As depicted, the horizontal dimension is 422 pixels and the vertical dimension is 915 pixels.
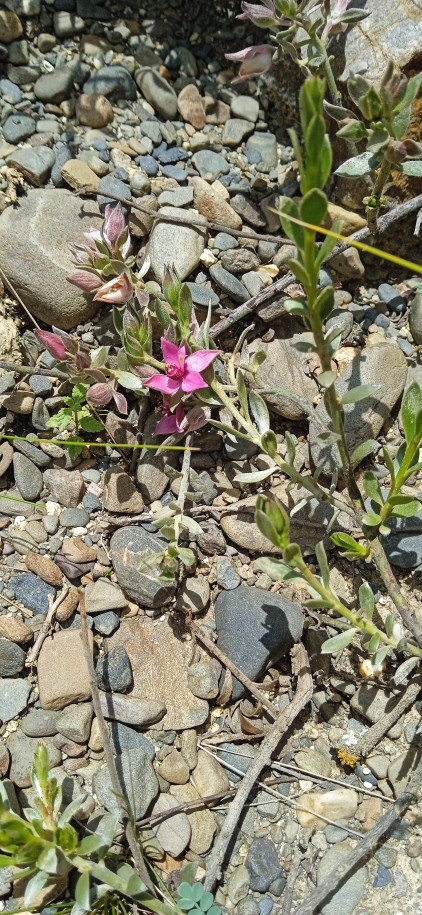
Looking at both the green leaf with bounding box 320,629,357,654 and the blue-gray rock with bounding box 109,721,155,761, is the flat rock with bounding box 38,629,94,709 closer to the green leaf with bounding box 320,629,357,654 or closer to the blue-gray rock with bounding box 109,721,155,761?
the blue-gray rock with bounding box 109,721,155,761

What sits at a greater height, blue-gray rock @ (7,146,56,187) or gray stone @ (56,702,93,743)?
blue-gray rock @ (7,146,56,187)

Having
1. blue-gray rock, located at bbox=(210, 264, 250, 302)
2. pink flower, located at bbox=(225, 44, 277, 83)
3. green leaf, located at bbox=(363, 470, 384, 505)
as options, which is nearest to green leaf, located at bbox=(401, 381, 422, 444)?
green leaf, located at bbox=(363, 470, 384, 505)

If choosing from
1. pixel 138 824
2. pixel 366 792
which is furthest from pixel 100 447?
pixel 366 792

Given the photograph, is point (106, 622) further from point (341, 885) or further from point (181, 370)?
point (341, 885)

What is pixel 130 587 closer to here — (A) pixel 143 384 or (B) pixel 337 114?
(A) pixel 143 384

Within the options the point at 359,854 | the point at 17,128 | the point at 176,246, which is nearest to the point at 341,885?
the point at 359,854

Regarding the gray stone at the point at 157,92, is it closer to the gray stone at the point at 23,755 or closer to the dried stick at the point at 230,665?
the dried stick at the point at 230,665

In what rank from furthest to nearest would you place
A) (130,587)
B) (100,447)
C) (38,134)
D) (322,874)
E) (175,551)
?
(38,134) < (100,447) < (130,587) < (175,551) < (322,874)
